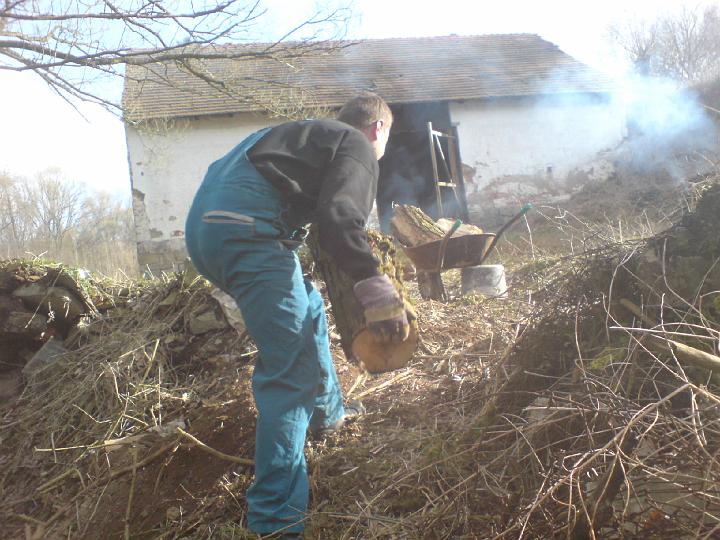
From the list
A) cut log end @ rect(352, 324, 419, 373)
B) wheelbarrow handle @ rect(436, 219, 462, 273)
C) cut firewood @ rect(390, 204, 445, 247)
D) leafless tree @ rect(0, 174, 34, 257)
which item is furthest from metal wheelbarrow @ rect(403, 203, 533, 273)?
leafless tree @ rect(0, 174, 34, 257)

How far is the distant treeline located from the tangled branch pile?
13.0m

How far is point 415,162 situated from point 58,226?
1237 cm

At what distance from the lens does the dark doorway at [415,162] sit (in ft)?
43.8

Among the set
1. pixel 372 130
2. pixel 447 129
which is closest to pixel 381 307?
pixel 372 130

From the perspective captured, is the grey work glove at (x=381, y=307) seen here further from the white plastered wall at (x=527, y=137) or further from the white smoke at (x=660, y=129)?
the white smoke at (x=660, y=129)

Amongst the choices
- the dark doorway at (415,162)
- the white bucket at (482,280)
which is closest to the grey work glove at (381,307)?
the white bucket at (482,280)

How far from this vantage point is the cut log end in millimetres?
2510

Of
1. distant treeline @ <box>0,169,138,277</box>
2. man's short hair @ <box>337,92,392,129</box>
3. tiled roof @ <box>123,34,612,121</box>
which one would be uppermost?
tiled roof @ <box>123,34,612,121</box>

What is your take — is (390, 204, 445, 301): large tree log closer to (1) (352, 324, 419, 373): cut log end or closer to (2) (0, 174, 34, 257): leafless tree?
(1) (352, 324, 419, 373): cut log end

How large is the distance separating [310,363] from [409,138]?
41.8 feet

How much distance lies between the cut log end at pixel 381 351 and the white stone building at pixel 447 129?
887 cm

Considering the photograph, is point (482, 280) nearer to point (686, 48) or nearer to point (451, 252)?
point (451, 252)

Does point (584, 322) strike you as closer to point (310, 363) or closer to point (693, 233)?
point (693, 233)

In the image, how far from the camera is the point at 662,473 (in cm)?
162
